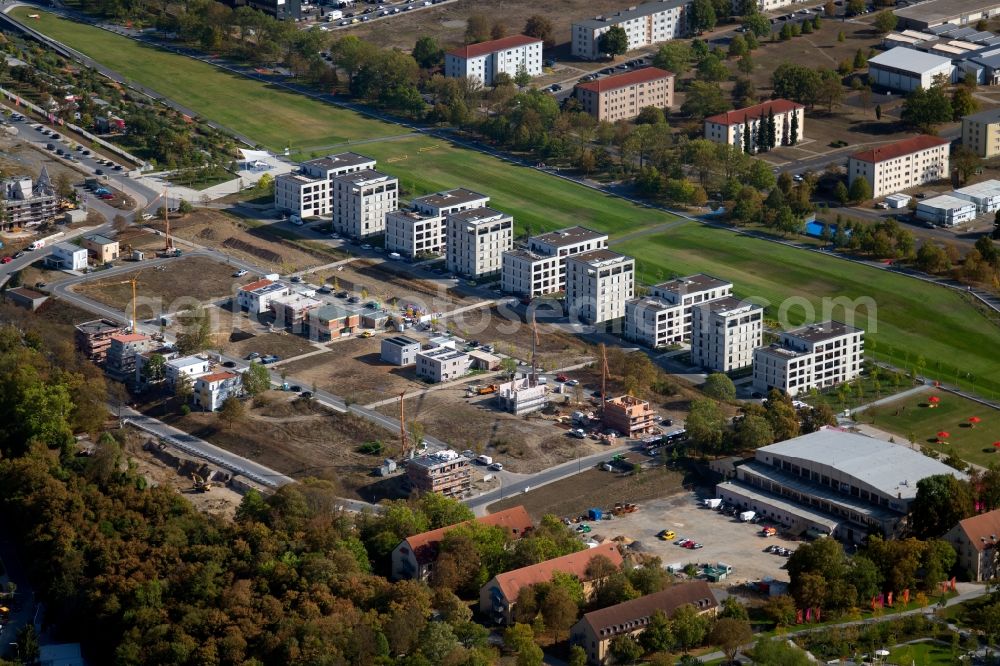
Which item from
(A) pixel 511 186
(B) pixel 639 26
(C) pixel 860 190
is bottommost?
(A) pixel 511 186

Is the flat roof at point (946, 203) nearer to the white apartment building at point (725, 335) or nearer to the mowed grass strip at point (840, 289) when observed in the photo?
the mowed grass strip at point (840, 289)

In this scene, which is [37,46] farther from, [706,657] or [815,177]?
[706,657]

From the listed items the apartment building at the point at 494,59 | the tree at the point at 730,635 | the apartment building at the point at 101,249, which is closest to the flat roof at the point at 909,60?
the apartment building at the point at 494,59

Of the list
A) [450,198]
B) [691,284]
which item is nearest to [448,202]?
[450,198]

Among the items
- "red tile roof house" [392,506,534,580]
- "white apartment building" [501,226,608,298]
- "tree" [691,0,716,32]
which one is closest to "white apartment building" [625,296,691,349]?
"white apartment building" [501,226,608,298]

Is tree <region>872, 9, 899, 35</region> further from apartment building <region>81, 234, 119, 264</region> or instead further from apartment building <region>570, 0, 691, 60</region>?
apartment building <region>81, 234, 119, 264</region>

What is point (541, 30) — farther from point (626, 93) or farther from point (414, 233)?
point (414, 233)
